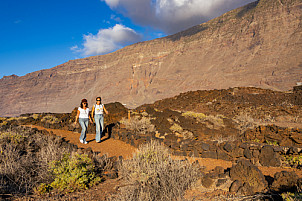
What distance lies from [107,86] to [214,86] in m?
49.0

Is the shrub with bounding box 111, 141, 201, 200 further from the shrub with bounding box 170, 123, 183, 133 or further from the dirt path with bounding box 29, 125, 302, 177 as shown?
the shrub with bounding box 170, 123, 183, 133

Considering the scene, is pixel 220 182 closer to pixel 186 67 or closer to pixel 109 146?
pixel 109 146

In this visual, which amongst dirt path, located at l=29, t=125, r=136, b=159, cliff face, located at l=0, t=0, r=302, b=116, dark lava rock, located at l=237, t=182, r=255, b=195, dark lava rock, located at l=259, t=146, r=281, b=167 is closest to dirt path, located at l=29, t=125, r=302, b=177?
dirt path, located at l=29, t=125, r=136, b=159

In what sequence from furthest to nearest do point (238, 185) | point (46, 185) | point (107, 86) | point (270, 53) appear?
point (107, 86), point (270, 53), point (46, 185), point (238, 185)

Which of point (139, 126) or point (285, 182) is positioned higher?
point (139, 126)

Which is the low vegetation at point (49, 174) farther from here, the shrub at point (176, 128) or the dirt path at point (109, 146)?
the shrub at point (176, 128)

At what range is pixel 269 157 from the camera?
5.43m

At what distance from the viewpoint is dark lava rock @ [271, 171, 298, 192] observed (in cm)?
336

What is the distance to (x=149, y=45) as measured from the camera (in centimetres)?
10075

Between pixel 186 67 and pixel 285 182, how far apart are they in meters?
79.0

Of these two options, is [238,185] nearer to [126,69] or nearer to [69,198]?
[69,198]

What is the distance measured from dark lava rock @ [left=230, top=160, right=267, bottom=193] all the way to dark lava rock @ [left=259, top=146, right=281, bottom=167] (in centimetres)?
182

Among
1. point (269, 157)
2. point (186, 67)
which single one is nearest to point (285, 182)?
point (269, 157)

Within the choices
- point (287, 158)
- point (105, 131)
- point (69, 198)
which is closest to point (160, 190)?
point (69, 198)
